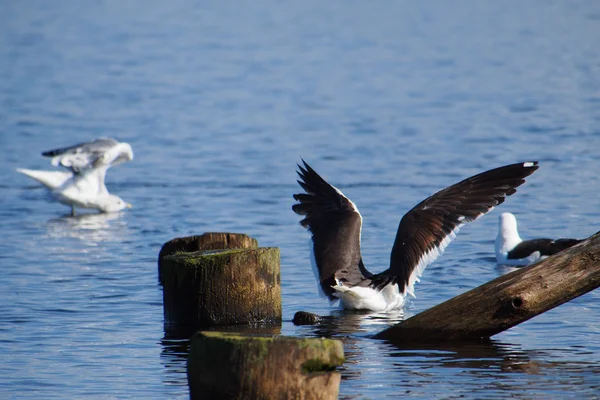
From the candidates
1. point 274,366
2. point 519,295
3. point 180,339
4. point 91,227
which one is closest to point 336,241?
point 180,339

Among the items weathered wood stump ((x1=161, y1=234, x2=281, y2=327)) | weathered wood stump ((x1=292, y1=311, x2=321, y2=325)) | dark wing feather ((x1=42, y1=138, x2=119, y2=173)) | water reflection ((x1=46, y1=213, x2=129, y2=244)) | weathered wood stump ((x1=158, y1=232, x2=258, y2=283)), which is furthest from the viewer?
dark wing feather ((x1=42, y1=138, x2=119, y2=173))

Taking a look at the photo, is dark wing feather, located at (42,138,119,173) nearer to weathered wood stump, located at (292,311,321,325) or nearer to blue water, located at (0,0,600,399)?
blue water, located at (0,0,600,399)

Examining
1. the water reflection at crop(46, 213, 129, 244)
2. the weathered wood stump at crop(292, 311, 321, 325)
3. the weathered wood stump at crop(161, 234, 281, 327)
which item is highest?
the water reflection at crop(46, 213, 129, 244)

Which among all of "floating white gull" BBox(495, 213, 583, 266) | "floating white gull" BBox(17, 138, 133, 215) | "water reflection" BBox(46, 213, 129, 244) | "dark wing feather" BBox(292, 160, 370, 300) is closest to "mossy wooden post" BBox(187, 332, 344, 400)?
"dark wing feather" BBox(292, 160, 370, 300)

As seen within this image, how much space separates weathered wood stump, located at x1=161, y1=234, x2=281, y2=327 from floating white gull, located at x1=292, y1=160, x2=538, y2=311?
117 cm

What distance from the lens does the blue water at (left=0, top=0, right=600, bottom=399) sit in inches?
324

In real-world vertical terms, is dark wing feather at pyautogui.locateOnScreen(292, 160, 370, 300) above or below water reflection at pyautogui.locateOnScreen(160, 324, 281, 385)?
above

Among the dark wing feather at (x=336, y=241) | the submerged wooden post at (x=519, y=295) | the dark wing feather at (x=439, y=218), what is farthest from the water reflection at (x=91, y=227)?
the submerged wooden post at (x=519, y=295)

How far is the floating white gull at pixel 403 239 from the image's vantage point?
385 inches

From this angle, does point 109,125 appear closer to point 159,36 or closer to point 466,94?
point 466,94

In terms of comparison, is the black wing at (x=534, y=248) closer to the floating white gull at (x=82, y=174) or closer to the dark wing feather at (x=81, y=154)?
the floating white gull at (x=82, y=174)

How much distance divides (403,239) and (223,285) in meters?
1.78

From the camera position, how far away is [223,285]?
8742 millimetres

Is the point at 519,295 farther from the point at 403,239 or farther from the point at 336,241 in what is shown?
the point at 336,241
